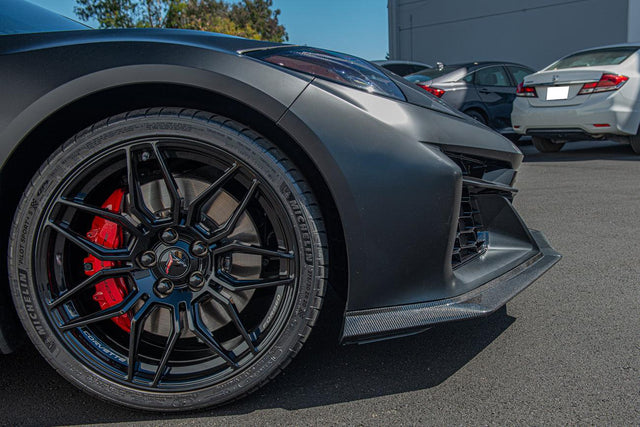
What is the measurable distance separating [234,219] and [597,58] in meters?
7.15

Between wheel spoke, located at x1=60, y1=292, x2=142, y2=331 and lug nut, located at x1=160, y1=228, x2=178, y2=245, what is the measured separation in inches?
7.2

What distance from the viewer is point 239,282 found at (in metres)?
1.60

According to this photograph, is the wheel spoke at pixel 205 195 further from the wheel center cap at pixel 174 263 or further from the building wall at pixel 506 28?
the building wall at pixel 506 28

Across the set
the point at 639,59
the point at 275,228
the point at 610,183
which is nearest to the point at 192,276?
the point at 275,228

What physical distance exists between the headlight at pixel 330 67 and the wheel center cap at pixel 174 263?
0.62 meters

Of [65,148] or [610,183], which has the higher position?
[65,148]

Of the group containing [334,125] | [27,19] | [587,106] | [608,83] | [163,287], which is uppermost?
[27,19]

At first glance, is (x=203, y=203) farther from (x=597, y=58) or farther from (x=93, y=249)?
(x=597, y=58)

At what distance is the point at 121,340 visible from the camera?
1680 mm

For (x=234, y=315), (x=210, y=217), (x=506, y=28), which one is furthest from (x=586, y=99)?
(x=506, y=28)

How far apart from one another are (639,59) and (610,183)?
2.60 m

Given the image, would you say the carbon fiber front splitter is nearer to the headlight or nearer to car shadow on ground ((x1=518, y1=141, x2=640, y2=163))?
the headlight

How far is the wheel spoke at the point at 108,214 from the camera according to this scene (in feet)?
5.11

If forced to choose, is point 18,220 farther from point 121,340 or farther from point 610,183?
point 610,183
